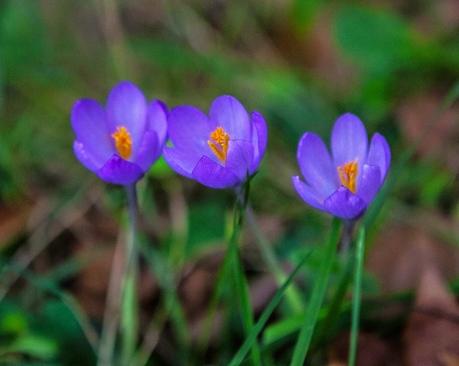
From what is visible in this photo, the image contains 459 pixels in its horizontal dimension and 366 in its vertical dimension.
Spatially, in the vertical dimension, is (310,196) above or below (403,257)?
above

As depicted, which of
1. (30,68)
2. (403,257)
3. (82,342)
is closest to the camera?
(82,342)

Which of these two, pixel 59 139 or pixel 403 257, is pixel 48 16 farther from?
pixel 403 257

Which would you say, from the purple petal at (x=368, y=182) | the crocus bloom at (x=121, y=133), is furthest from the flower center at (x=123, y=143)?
the purple petal at (x=368, y=182)

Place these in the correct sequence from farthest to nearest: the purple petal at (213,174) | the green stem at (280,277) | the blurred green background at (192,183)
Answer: the blurred green background at (192,183) → the green stem at (280,277) → the purple petal at (213,174)

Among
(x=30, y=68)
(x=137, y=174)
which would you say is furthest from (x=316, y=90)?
(x=137, y=174)

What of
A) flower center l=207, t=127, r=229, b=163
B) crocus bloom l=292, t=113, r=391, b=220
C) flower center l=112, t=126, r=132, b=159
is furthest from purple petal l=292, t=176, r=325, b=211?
flower center l=112, t=126, r=132, b=159

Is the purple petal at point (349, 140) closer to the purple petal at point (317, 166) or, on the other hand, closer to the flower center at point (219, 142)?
the purple petal at point (317, 166)
